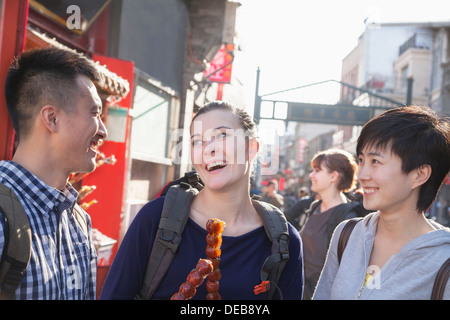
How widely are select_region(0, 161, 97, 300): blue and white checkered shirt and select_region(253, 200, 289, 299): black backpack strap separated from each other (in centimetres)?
87

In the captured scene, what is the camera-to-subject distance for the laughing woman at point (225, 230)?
227cm

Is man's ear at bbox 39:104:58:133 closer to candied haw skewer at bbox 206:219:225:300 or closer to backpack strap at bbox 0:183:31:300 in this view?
backpack strap at bbox 0:183:31:300

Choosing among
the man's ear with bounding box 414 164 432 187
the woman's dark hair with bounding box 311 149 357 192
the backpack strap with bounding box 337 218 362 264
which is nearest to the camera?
the man's ear with bounding box 414 164 432 187

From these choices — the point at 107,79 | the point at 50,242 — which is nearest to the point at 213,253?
the point at 50,242

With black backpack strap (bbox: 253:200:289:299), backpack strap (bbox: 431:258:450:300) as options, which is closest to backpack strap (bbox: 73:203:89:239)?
black backpack strap (bbox: 253:200:289:299)

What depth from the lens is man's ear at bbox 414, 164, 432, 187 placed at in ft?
8.23

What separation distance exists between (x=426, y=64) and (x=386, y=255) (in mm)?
39436

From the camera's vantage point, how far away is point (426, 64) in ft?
125

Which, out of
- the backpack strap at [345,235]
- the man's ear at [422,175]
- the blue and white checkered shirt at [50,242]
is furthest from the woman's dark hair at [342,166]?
the blue and white checkered shirt at [50,242]

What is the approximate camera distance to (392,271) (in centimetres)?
242

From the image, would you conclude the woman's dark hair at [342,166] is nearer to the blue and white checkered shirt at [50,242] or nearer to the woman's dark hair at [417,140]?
the woman's dark hair at [417,140]

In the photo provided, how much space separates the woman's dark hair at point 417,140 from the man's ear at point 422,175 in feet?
0.08

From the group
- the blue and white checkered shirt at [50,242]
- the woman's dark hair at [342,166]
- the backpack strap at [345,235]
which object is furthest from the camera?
the woman's dark hair at [342,166]
